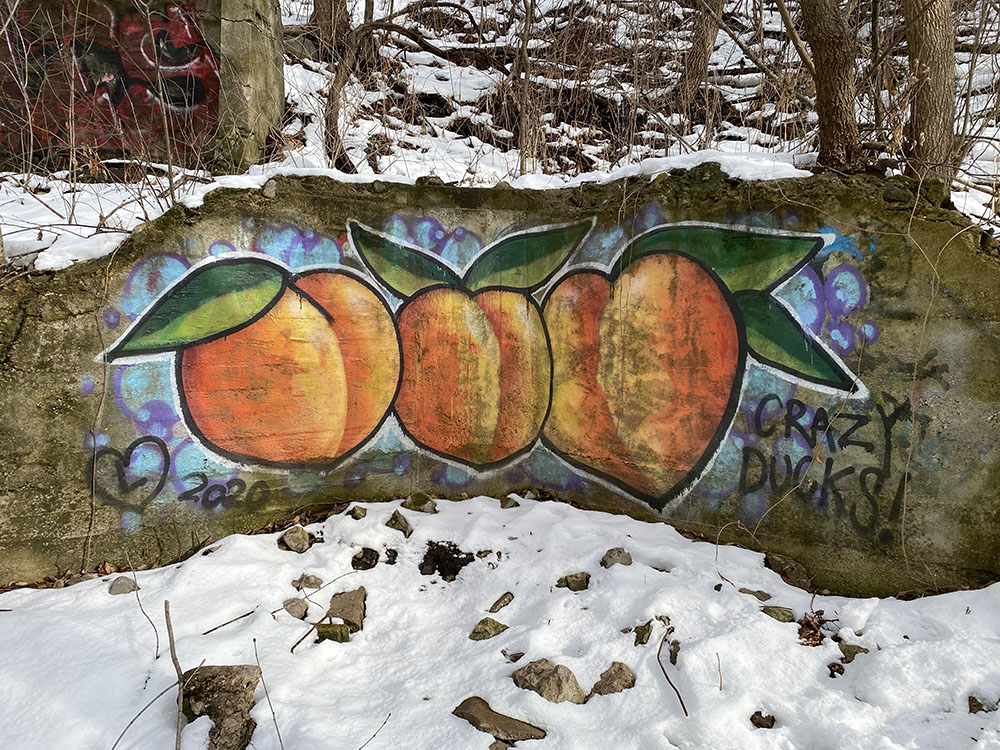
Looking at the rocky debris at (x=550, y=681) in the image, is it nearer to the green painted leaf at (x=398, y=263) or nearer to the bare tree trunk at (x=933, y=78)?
the green painted leaf at (x=398, y=263)

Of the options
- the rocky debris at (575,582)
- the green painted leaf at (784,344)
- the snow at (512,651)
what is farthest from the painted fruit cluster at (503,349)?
the rocky debris at (575,582)

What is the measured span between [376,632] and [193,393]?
175 centimetres

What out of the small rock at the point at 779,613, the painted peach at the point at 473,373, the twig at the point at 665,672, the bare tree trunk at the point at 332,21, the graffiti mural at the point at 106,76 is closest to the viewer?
the twig at the point at 665,672

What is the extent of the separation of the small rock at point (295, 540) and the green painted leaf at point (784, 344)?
2.79 m

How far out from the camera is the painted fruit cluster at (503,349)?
3.33 meters

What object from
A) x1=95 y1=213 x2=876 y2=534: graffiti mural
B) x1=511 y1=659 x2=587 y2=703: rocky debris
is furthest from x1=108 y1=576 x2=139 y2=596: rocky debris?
x1=511 y1=659 x2=587 y2=703: rocky debris

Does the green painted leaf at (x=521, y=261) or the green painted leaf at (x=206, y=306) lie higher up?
the green painted leaf at (x=521, y=261)

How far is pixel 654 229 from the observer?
139 inches

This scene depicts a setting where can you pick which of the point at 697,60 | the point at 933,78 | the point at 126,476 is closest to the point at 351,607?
the point at 126,476

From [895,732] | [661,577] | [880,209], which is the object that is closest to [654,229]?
[880,209]

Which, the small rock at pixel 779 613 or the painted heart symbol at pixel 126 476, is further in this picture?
the painted heart symbol at pixel 126 476

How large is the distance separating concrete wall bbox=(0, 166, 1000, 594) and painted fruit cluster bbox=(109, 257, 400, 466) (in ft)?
0.04

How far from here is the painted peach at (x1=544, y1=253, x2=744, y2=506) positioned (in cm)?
338

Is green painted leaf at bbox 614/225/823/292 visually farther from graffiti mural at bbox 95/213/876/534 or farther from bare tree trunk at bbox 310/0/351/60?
bare tree trunk at bbox 310/0/351/60
